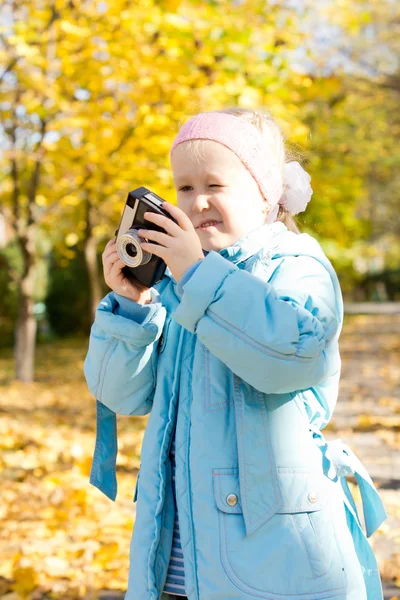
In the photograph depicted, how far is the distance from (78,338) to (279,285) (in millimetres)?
16165

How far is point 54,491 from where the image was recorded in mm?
4234

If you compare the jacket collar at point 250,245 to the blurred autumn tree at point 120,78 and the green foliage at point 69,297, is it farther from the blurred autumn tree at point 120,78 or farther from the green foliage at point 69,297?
the green foliage at point 69,297

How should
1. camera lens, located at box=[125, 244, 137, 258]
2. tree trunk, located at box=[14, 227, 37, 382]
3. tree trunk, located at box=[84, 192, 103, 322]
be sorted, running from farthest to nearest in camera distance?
tree trunk, located at box=[84, 192, 103, 322]
tree trunk, located at box=[14, 227, 37, 382]
camera lens, located at box=[125, 244, 137, 258]

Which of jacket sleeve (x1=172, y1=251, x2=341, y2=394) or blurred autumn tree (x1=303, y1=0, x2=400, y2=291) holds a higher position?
blurred autumn tree (x1=303, y1=0, x2=400, y2=291)

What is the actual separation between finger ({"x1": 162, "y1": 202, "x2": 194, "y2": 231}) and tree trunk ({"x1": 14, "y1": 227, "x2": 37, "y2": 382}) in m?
7.48

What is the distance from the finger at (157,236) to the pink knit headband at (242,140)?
0.29 meters

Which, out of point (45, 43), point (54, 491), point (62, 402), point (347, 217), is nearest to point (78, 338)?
point (347, 217)

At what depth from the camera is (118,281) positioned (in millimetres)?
1746

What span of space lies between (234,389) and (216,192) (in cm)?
47

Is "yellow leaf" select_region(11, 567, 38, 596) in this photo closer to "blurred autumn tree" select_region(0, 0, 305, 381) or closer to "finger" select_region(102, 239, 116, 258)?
"finger" select_region(102, 239, 116, 258)

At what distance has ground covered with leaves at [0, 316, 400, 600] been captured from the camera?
10.5ft

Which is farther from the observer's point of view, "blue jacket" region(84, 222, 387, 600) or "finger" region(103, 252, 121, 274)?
"finger" region(103, 252, 121, 274)

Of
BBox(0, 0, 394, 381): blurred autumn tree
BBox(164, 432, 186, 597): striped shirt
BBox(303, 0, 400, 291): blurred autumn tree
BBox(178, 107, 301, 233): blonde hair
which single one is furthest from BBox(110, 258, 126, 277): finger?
BBox(303, 0, 400, 291): blurred autumn tree

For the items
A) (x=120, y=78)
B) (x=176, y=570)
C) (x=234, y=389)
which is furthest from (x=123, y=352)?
(x=120, y=78)
